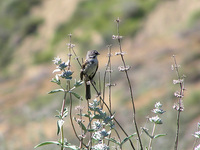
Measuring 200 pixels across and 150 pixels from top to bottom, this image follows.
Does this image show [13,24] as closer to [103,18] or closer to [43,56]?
[43,56]

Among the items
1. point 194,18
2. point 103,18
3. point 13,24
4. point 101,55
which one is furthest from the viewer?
point 13,24

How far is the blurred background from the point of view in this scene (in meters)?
15.9

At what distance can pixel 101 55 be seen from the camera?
30.3 metres

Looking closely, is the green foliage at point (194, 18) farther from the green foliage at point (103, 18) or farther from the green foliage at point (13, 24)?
the green foliage at point (13, 24)

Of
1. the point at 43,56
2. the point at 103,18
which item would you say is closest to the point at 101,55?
the point at 103,18

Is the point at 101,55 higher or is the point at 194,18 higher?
the point at 101,55

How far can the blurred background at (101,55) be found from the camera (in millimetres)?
15861

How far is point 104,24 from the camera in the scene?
40.0 metres

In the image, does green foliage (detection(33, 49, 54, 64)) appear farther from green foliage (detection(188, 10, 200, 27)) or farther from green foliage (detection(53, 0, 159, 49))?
green foliage (detection(188, 10, 200, 27))

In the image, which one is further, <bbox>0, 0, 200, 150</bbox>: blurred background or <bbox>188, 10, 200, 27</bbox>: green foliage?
<bbox>188, 10, 200, 27</bbox>: green foliage

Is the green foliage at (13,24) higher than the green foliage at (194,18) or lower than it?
higher

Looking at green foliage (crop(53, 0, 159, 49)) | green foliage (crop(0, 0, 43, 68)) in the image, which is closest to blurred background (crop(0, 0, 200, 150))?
green foliage (crop(53, 0, 159, 49))

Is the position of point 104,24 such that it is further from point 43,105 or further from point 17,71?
point 43,105

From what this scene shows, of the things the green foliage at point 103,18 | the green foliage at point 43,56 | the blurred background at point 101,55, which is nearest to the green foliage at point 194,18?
the blurred background at point 101,55
